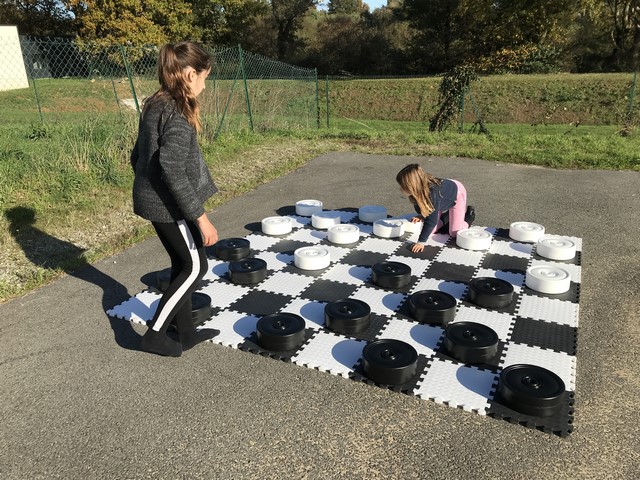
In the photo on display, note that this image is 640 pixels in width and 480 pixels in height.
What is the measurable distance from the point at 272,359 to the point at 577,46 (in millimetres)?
32281

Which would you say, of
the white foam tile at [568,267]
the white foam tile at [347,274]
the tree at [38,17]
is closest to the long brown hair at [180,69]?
the white foam tile at [347,274]

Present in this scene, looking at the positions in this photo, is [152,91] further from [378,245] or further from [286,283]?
[286,283]

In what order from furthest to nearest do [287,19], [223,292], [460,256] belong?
[287,19], [460,256], [223,292]

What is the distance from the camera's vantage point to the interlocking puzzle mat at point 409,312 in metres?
2.63

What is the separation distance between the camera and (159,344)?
2.85 metres

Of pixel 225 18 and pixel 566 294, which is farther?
pixel 225 18

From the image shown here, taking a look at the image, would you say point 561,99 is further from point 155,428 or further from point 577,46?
point 155,428

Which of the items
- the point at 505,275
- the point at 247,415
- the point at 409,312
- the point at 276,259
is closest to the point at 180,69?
the point at 247,415

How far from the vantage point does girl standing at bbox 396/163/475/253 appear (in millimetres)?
4227

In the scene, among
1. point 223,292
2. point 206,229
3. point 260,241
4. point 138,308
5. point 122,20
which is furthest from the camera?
point 122,20

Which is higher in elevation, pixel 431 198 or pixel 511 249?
pixel 431 198

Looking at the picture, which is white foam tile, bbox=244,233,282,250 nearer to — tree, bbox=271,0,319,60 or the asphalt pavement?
the asphalt pavement

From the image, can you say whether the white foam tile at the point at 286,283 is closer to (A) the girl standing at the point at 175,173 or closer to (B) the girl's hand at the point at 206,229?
(A) the girl standing at the point at 175,173

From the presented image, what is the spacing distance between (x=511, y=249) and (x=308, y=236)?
1.99 metres
